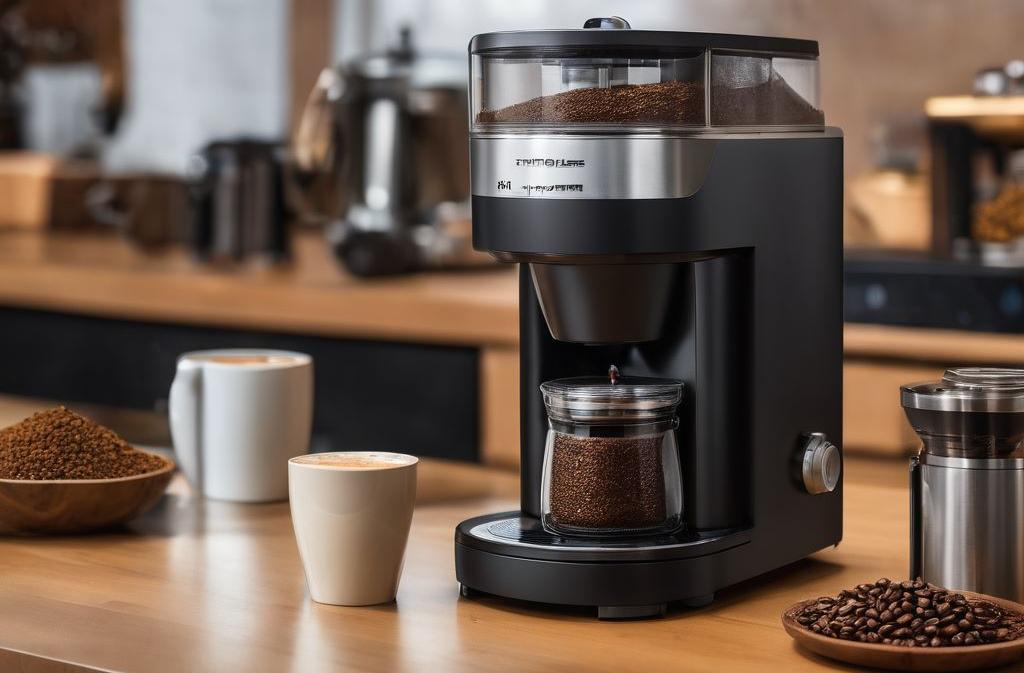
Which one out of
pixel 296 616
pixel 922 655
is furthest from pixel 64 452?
pixel 922 655

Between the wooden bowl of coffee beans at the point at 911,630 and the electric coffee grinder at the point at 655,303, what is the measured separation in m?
0.13

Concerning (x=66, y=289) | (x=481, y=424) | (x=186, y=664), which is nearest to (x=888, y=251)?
(x=481, y=424)

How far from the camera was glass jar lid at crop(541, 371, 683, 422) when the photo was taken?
0.98 m

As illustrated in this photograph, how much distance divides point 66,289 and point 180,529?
69.0 inches

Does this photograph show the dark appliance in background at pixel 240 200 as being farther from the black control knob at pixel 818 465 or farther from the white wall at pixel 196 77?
the black control knob at pixel 818 465

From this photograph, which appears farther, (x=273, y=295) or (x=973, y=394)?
(x=273, y=295)

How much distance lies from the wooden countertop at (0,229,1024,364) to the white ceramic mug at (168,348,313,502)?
984 mm

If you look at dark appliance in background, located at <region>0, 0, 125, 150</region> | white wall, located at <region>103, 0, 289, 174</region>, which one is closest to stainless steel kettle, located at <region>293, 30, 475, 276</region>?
white wall, located at <region>103, 0, 289, 174</region>

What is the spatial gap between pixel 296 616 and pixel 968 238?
62.1 inches

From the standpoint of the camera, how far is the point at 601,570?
0.96m

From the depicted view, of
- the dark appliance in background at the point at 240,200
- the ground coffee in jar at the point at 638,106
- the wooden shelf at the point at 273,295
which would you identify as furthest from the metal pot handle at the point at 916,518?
the dark appliance in background at the point at 240,200

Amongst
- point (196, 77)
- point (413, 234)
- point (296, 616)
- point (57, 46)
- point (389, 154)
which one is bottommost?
point (296, 616)

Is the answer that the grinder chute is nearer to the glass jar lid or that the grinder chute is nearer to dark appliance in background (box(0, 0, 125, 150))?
the glass jar lid

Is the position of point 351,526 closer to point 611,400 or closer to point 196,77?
point 611,400
